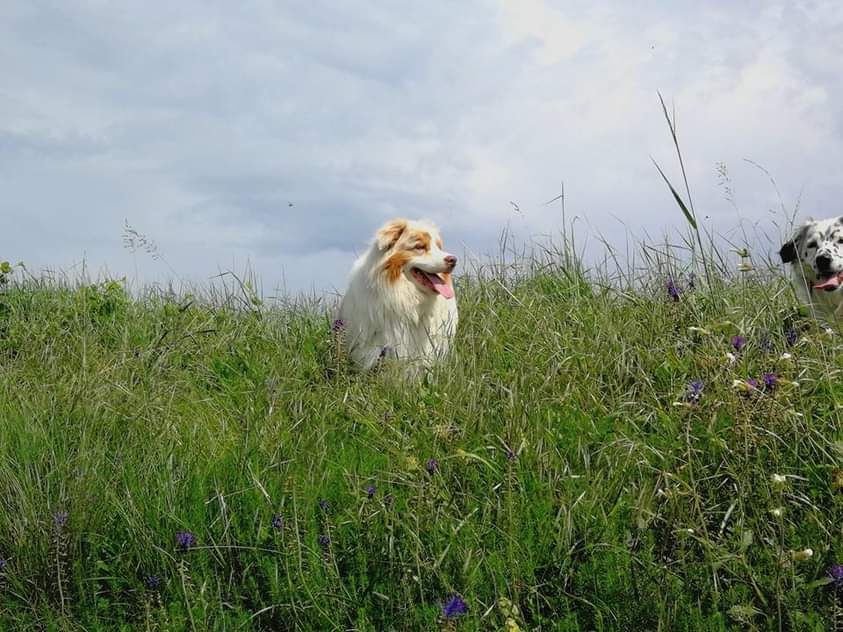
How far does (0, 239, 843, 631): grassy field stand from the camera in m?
3.06

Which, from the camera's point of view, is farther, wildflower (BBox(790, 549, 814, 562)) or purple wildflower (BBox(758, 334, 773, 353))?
purple wildflower (BBox(758, 334, 773, 353))

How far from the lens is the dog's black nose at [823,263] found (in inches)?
229

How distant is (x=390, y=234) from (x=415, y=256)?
242 millimetres

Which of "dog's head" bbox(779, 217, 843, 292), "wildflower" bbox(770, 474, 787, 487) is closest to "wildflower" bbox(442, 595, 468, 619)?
"wildflower" bbox(770, 474, 787, 487)

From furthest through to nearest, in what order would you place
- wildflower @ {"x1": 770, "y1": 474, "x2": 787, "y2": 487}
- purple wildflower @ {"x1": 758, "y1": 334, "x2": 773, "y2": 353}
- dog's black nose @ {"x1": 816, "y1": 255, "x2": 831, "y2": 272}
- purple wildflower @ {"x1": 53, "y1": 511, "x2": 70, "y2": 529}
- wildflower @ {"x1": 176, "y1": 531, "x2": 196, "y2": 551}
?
dog's black nose @ {"x1": 816, "y1": 255, "x2": 831, "y2": 272} < purple wildflower @ {"x1": 758, "y1": 334, "x2": 773, "y2": 353} < purple wildflower @ {"x1": 53, "y1": 511, "x2": 70, "y2": 529} < wildflower @ {"x1": 176, "y1": 531, "x2": 196, "y2": 551} < wildflower @ {"x1": 770, "y1": 474, "x2": 787, "y2": 487}

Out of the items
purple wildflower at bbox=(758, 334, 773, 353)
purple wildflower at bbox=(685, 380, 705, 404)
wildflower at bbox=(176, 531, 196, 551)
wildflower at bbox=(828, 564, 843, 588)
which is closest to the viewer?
wildflower at bbox=(828, 564, 843, 588)

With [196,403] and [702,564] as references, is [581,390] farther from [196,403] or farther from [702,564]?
[196,403]

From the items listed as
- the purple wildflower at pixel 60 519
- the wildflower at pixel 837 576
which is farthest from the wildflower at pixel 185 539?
the wildflower at pixel 837 576

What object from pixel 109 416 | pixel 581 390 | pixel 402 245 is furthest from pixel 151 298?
pixel 581 390

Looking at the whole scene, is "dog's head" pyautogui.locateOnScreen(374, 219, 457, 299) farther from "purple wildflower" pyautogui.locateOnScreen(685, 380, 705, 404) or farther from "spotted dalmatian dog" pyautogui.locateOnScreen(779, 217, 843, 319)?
"purple wildflower" pyautogui.locateOnScreen(685, 380, 705, 404)

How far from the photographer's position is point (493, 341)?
A: 572cm

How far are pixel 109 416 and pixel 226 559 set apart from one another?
155 centimetres

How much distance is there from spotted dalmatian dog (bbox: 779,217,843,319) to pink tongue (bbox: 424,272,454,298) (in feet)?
7.37

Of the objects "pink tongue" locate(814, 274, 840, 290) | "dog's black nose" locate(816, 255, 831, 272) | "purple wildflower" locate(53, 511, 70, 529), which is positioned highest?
"dog's black nose" locate(816, 255, 831, 272)
